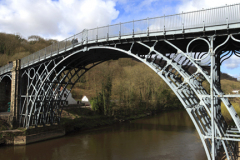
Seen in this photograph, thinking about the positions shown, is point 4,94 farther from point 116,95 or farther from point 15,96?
point 116,95

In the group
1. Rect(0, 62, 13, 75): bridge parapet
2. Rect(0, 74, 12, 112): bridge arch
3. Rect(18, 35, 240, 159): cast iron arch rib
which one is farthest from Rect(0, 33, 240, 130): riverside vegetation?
Rect(0, 74, 12, 112): bridge arch

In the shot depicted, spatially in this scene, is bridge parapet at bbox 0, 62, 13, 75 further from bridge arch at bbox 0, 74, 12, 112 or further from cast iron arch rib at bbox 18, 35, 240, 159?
bridge arch at bbox 0, 74, 12, 112

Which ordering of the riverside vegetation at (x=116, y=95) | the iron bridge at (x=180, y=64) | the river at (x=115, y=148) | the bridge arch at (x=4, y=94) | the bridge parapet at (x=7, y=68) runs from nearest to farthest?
the iron bridge at (x=180, y=64)
the river at (x=115, y=148)
the bridge parapet at (x=7, y=68)
the riverside vegetation at (x=116, y=95)
the bridge arch at (x=4, y=94)

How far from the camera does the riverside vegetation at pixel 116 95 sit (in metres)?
30.0

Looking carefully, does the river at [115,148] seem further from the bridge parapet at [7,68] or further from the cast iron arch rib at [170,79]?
the bridge parapet at [7,68]

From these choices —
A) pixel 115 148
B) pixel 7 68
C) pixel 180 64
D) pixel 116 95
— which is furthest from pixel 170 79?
pixel 116 95

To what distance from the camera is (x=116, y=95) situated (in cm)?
3891

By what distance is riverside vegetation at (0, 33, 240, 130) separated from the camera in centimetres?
3001

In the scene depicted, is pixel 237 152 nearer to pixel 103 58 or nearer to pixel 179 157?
pixel 179 157

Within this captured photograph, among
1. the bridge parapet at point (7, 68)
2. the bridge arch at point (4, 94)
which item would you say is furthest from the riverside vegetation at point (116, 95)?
the bridge arch at point (4, 94)

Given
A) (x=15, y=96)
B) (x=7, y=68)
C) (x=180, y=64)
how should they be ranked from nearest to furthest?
1. (x=180, y=64)
2. (x=15, y=96)
3. (x=7, y=68)

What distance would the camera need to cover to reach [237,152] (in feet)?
32.8

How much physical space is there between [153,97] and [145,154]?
1215 inches

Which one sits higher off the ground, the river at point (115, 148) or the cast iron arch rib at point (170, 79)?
the cast iron arch rib at point (170, 79)
